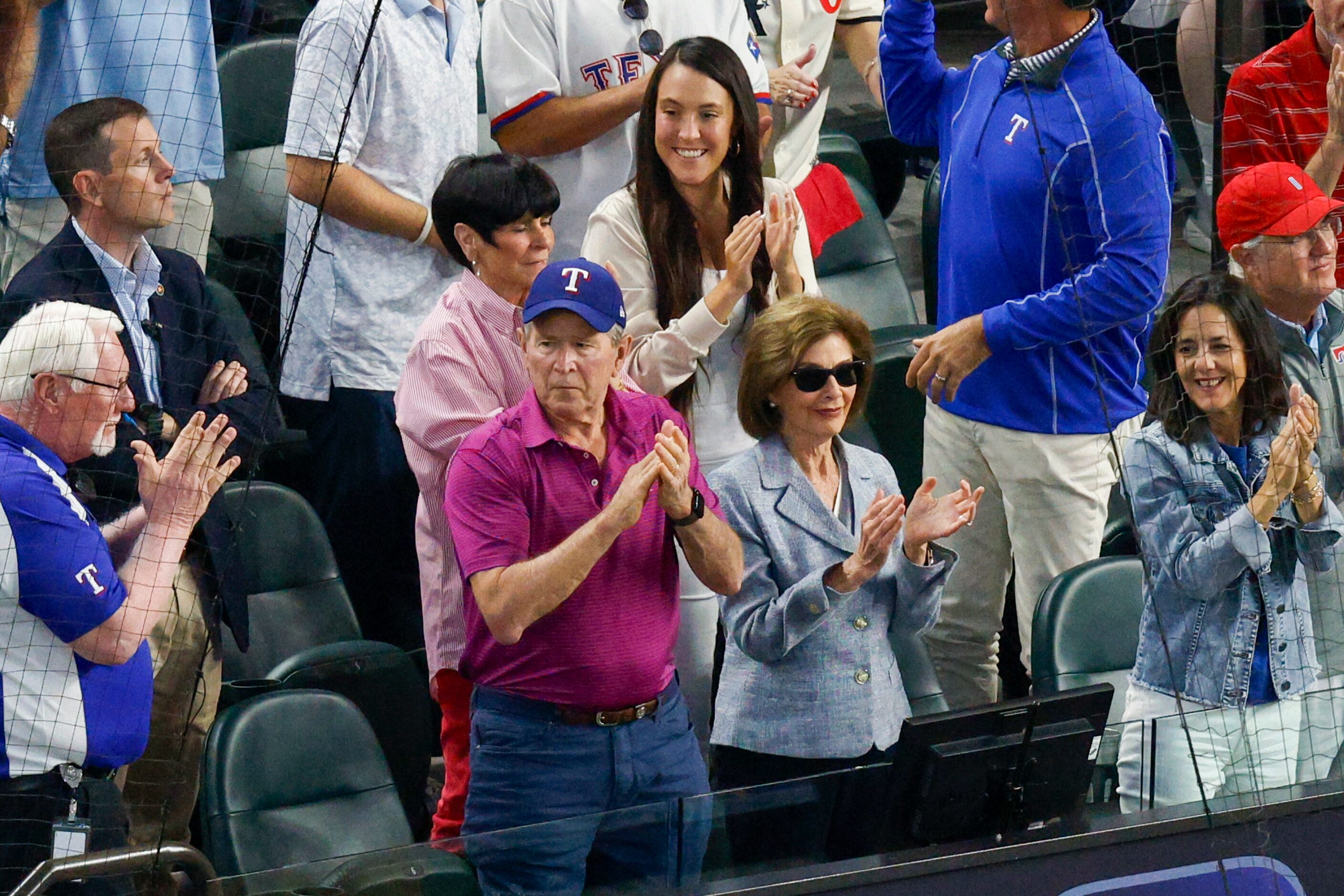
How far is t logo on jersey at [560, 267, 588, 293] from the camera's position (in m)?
2.84

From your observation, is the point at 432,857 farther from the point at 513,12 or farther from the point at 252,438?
the point at 513,12

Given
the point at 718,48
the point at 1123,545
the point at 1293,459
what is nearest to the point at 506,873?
the point at 1293,459

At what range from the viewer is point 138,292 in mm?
3258

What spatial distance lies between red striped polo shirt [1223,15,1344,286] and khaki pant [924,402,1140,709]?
2.08 feet

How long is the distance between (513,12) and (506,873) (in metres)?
1.99

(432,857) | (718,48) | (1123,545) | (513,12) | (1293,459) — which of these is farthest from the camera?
(1123,545)

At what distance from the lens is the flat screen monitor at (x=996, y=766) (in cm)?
256

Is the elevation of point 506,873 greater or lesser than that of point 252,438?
lesser

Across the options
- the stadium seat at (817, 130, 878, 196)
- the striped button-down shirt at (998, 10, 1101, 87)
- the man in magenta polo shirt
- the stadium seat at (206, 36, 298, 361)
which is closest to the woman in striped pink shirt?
the man in magenta polo shirt

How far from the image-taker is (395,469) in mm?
3881

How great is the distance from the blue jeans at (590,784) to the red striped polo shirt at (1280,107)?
1.70 m

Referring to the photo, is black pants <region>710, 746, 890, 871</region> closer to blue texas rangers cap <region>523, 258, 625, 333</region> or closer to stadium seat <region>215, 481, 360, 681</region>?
blue texas rangers cap <region>523, 258, 625, 333</region>

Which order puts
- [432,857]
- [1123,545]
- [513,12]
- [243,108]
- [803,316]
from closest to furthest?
[432,857] → [803,316] → [513,12] → [1123,545] → [243,108]

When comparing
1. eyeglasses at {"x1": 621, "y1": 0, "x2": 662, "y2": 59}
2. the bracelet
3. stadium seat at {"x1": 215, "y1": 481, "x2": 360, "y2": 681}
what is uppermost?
eyeglasses at {"x1": 621, "y1": 0, "x2": 662, "y2": 59}
